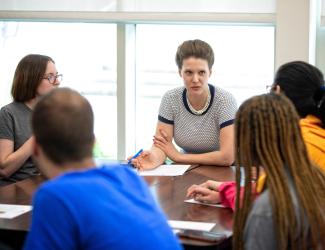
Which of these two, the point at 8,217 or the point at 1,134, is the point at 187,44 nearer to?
the point at 1,134

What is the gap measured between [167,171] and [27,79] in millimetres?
944

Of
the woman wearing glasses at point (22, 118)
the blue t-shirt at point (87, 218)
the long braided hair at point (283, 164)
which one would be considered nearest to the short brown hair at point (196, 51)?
the woman wearing glasses at point (22, 118)

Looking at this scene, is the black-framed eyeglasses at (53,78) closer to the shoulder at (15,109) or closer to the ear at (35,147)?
the shoulder at (15,109)

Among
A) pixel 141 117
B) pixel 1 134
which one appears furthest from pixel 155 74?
Result: pixel 1 134

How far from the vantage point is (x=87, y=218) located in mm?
1277

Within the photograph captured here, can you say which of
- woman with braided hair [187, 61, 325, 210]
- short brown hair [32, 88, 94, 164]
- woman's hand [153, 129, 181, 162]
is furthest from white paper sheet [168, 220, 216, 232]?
woman's hand [153, 129, 181, 162]

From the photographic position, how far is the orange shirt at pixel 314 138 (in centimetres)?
214

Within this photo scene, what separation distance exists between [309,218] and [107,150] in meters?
3.08

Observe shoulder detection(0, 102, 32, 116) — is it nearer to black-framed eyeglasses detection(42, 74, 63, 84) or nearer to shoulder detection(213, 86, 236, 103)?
black-framed eyeglasses detection(42, 74, 63, 84)

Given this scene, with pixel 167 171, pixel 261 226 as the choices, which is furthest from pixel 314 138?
pixel 167 171

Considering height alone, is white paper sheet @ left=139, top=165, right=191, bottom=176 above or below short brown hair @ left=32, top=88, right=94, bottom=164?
below

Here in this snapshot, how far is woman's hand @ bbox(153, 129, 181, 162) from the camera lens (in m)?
3.24

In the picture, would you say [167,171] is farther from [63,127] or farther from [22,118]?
[63,127]

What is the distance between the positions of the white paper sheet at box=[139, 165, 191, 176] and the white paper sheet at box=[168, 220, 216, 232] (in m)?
0.86
